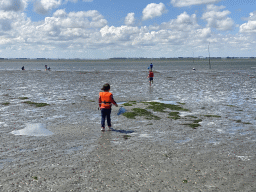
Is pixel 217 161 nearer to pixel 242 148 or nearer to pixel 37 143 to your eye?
pixel 242 148

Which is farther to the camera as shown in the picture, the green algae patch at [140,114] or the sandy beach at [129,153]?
the green algae patch at [140,114]

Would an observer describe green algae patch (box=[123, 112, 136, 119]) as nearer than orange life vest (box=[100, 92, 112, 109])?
No

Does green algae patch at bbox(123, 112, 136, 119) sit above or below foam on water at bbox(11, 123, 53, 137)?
above

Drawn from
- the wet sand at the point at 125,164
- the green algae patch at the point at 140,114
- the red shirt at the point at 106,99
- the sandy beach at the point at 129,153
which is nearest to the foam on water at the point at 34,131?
the sandy beach at the point at 129,153

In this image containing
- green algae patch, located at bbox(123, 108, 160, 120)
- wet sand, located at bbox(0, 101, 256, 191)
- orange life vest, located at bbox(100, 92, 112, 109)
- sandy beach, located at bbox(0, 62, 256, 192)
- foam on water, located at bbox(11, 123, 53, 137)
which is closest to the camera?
wet sand, located at bbox(0, 101, 256, 191)

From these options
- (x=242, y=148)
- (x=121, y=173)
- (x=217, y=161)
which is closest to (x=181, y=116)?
(x=242, y=148)

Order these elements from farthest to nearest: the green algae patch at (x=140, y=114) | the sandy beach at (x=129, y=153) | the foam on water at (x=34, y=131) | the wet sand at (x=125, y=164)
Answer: the green algae patch at (x=140, y=114) → the foam on water at (x=34, y=131) → the sandy beach at (x=129, y=153) → the wet sand at (x=125, y=164)

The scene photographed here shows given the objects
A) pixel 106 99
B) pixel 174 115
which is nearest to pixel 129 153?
pixel 106 99

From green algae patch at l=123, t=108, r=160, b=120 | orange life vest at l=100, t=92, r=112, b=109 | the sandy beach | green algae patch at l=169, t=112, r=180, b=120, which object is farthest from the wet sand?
green algae patch at l=123, t=108, r=160, b=120

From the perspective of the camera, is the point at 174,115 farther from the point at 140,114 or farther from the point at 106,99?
the point at 106,99

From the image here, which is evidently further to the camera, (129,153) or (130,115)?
(130,115)

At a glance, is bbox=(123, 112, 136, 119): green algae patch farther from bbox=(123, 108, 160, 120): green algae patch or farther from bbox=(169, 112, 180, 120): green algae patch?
bbox=(169, 112, 180, 120): green algae patch

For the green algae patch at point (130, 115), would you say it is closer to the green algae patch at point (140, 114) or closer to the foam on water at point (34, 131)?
the green algae patch at point (140, 114)

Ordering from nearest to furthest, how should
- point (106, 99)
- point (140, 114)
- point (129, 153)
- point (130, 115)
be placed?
point (129, 153)
point (106, 99)
point (130, 115)
point (140, 114)
